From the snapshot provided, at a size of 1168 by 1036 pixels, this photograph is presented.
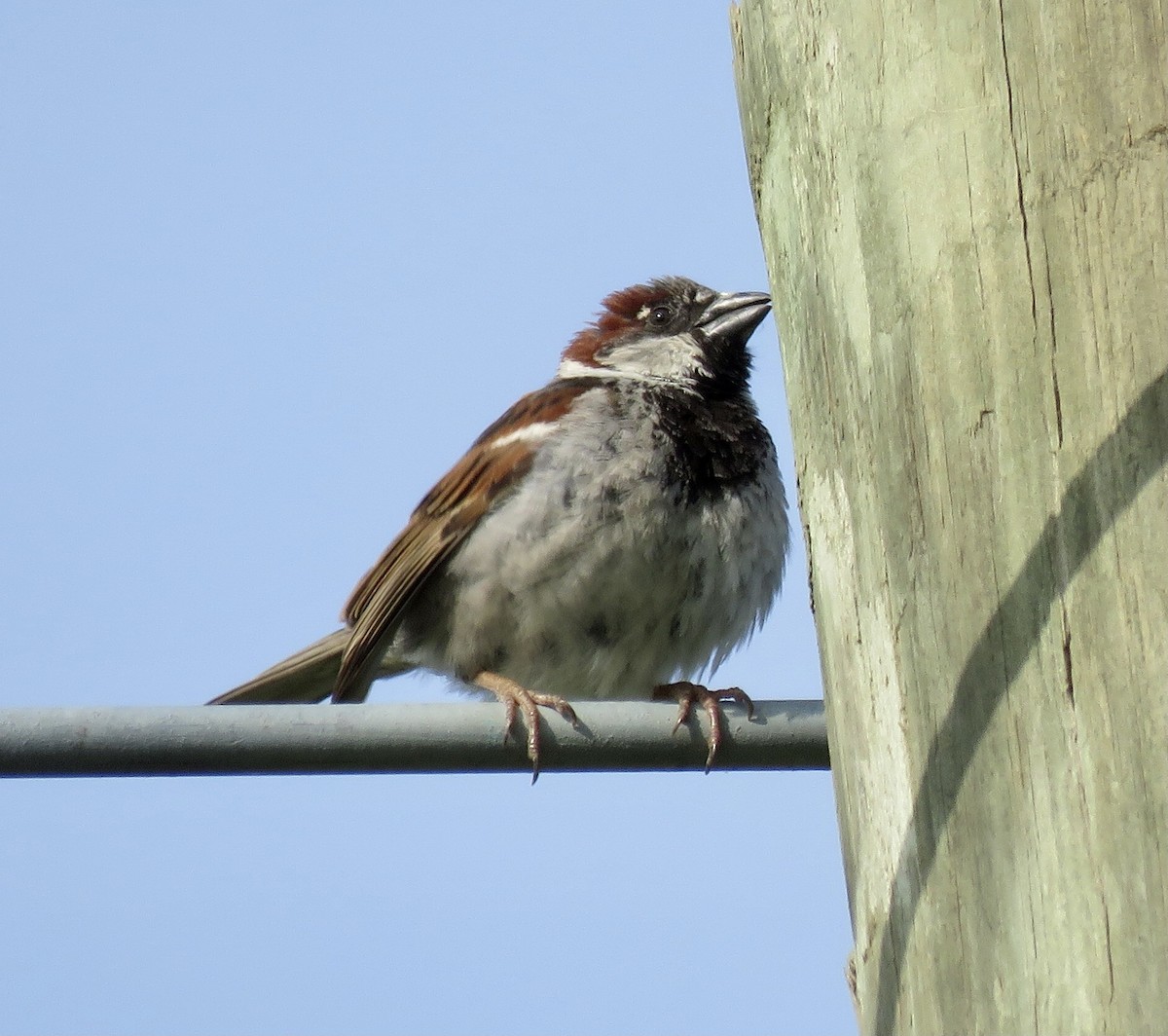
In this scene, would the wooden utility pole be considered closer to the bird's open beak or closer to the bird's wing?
the bird's wing

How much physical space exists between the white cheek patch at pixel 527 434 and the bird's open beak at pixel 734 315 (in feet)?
2.86

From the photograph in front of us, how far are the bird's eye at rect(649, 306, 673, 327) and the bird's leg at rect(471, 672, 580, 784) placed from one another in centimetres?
139

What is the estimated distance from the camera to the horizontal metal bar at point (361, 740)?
1.91 m

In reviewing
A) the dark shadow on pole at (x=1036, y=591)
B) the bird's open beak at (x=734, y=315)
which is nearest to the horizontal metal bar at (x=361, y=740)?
the dark shadow on pole at (x=1036, y=591)

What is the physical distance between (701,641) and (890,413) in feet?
7.81

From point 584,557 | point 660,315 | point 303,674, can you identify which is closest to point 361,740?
point 584,557

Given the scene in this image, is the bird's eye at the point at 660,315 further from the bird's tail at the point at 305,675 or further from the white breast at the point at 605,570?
the bird's tail at the point at 305,675

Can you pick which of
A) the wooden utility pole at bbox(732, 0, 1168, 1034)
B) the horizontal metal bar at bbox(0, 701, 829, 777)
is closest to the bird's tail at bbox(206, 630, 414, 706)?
the horizontal metal bar at bbox(0, 701, 829, 777)

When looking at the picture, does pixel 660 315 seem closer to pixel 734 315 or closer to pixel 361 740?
pixel 734 315

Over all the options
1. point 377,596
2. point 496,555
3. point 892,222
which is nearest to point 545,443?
point 496,555

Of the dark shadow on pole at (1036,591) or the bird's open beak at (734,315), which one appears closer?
the dark shadow on pole at (1036,591)

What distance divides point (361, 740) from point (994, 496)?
86 centimetres

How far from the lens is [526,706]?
114 inches

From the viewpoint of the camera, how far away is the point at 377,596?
167 inches
